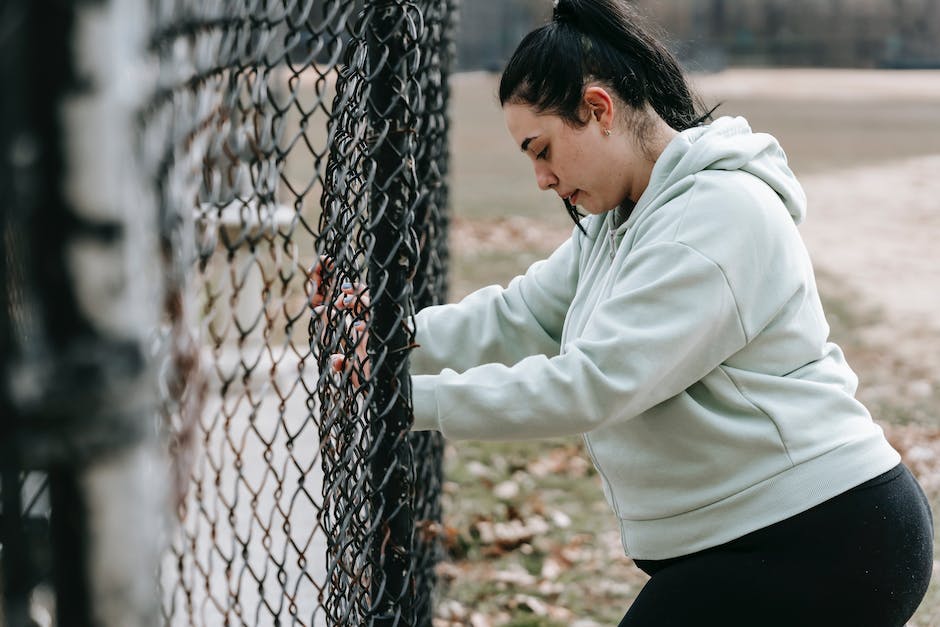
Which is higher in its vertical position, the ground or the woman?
the woman

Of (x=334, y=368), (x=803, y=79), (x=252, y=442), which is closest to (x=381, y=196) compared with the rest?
(x=334, y=368)

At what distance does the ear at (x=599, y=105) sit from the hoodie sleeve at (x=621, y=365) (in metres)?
0.31

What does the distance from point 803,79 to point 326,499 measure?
44.0m

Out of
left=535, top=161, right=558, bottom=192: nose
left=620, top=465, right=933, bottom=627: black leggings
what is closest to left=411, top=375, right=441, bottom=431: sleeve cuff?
left=535, top=161, right=558, bottom=192: nose

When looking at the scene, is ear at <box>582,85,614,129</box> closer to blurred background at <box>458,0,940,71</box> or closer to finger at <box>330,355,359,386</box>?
finger at <box>330,355,359,386</box>

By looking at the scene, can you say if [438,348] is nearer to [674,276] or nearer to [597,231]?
[597,231]

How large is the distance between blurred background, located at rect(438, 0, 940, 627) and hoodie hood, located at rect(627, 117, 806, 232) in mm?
300

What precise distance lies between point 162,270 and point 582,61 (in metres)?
1.09

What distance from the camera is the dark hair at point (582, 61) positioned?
89.0 inches

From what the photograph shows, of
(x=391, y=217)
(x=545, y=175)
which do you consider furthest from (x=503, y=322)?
(x=391, y=217)

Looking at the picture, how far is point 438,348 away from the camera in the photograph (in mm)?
2695

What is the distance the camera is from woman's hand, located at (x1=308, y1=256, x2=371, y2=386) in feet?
7.14

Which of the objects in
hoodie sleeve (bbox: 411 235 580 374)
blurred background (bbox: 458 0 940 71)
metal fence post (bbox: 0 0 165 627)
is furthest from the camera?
blurred background (bbox: 458 0 940 71)

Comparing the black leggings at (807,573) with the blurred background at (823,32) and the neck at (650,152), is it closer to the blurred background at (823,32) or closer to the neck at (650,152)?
the neck at (650,152)
